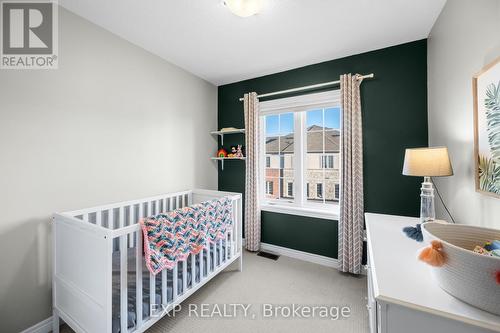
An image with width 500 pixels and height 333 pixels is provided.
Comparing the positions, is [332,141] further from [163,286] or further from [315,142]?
[163,286]

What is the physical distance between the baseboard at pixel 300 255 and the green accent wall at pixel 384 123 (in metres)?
0.06

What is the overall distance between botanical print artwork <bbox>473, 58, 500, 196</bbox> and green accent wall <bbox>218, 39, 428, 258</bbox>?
104 cm

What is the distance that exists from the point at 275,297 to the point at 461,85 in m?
2.20

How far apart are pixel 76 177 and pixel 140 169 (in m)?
0.57

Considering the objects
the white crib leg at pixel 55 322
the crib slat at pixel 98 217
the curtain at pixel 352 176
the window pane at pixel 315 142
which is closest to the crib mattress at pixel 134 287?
the crib slat at pixel 98 217

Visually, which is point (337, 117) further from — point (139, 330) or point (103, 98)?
point (139, 330)

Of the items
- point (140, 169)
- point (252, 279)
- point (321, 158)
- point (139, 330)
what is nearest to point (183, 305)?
point (139, 330)

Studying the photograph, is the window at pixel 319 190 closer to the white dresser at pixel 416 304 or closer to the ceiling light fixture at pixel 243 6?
the white dresser at pixel 416 304

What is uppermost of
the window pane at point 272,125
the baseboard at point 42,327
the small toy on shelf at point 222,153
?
the window pane at point 272,125

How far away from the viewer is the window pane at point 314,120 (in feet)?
8.70

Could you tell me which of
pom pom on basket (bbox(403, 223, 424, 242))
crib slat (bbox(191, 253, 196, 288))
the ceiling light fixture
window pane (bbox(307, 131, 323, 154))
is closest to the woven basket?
pom pom on basket (bbox(403, 223, 424, 242))

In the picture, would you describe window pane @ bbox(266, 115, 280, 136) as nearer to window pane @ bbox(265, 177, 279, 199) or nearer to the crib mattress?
window pane @ bbox(265, 177, 279, 199)

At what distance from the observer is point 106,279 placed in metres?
1.15

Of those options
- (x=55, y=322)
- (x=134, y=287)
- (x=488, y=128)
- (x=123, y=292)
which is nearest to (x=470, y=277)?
(x=488, y=128)
